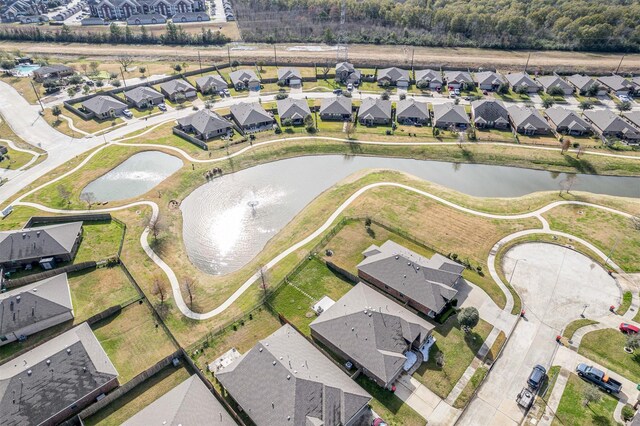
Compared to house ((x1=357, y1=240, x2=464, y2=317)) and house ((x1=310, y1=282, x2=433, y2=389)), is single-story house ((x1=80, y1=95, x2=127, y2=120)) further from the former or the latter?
house ((x1=310, y1=282, x2=433, y2=389))

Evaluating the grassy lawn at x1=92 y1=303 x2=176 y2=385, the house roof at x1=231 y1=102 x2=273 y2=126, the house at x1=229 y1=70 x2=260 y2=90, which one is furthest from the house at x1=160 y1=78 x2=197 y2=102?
the grassy lawn at x1=92 y1=303 x2=176 y2=385

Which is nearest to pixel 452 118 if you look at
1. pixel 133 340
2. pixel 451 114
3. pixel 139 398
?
pixel 451 114

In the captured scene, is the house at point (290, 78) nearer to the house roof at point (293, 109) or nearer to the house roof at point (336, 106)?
the house roof at point (293, 109)

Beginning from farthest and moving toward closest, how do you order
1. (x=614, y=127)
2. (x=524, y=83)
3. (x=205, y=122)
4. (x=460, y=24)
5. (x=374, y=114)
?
(x=460, y=24) < (x=524, y=83) < (x=374, y=114) < (x=205, y=122) < (x=614, y=127)

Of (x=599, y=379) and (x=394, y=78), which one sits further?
(x=394, y=78)

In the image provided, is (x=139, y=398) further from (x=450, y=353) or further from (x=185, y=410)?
(x=450, y=353)

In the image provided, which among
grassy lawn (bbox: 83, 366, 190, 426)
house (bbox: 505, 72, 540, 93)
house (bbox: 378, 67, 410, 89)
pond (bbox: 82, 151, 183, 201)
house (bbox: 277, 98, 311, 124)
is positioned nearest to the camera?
grassy lawn (bbox: 83, 366, 190, 426)
